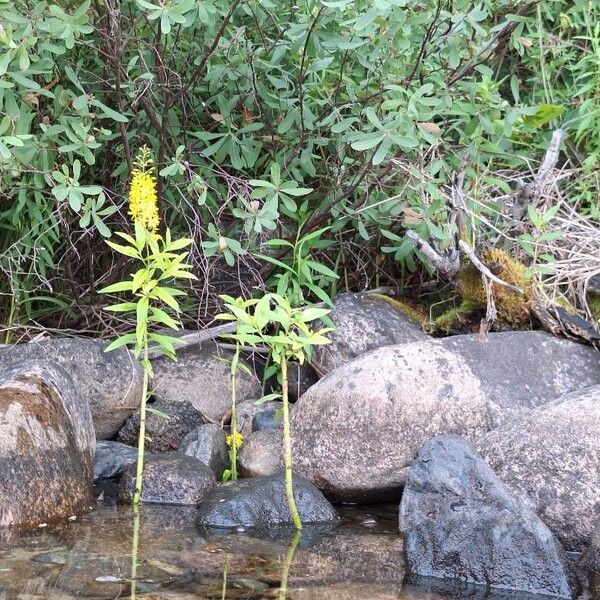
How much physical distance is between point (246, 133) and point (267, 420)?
4.50 ft

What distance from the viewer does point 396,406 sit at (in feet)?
15.3

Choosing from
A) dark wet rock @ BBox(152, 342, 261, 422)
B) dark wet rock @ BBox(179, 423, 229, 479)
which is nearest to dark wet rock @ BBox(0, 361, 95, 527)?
dark wet rock @ BBox(179, 423, 229, 479)

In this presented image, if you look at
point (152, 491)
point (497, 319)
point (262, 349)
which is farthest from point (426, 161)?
point (152, 491)

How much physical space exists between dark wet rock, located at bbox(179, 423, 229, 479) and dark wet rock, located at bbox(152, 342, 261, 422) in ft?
2.01

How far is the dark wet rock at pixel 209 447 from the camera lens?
4738mm

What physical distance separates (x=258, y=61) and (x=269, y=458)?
1.77 meters

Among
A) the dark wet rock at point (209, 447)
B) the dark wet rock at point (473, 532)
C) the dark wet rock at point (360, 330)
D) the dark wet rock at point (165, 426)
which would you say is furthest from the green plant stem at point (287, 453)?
the dark wet rock at point (360, 330)

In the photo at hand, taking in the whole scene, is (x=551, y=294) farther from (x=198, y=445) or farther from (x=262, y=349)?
(x=198, y=445)

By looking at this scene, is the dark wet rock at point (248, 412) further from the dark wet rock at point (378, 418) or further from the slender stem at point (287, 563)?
the slender stem at point (287, 563)

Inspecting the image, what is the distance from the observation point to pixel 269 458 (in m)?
4.71

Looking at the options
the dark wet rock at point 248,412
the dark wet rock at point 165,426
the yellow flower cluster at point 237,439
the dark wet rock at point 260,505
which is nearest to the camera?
the dark wet rock at point 260,505

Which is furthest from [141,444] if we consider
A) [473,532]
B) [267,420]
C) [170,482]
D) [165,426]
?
[473,532]

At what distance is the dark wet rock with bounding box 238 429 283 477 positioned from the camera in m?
4.69

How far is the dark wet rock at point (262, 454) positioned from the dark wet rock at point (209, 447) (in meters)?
0.08
